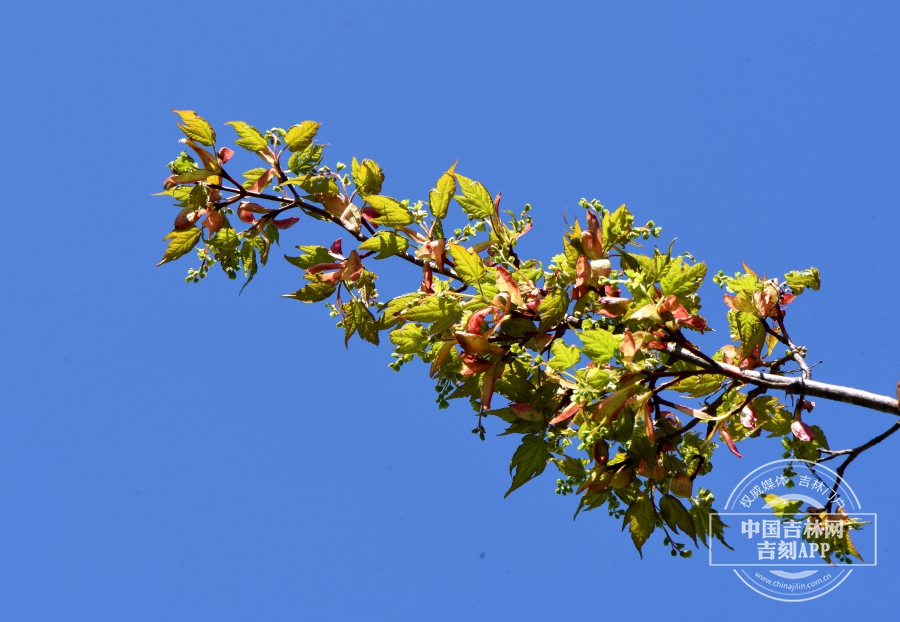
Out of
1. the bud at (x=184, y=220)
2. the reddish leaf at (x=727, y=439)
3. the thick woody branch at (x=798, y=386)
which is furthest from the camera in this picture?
the bud at (x=184, y=220)

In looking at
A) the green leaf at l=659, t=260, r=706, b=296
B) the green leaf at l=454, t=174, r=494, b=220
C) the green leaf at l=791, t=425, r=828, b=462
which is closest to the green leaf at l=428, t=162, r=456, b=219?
the green leaf at l=454, t=174, r=494, b=220

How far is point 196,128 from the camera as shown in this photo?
297 cm

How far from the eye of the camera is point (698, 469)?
2809mm

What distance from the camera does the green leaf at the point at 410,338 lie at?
2.69m

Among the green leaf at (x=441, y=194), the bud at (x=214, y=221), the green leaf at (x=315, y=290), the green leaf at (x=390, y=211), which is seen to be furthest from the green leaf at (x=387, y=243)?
Answer: the bud at (x=214, y=221)

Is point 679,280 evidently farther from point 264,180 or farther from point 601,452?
point 264,180

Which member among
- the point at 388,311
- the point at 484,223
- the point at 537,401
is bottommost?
the point at 537,401

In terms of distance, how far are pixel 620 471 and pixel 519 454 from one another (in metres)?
0.35

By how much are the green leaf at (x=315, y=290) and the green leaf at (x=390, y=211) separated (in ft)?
1.16

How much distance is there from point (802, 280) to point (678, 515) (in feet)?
3.11

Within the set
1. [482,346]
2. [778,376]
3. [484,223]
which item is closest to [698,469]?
[778,376]

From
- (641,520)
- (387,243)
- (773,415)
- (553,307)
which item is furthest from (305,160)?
(773,415)

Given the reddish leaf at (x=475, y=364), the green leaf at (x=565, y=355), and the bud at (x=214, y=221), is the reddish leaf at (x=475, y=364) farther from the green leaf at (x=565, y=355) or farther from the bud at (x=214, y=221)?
the bud at (x=214, y=221)

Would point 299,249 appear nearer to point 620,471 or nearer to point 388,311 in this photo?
point 388,311
